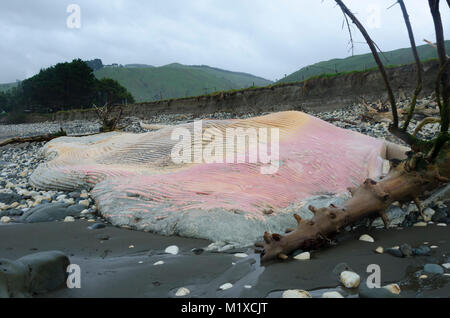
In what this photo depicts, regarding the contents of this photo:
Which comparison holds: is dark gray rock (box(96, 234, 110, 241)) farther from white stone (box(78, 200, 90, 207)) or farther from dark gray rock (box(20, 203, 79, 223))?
white stone (box(78, 200, 90, 207))

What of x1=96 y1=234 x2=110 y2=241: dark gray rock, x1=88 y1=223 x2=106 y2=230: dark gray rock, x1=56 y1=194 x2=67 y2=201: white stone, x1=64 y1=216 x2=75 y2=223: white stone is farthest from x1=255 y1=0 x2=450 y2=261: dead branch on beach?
x1=56 y1=194 x2=67 y2=201: white stone

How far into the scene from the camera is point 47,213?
146 inches

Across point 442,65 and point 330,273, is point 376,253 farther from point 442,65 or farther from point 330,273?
point 442,65

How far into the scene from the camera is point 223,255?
2512 mm

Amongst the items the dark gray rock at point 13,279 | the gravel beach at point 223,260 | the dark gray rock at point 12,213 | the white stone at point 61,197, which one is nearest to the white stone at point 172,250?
the gravel beach at point 223,260

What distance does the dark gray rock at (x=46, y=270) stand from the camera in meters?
1.85

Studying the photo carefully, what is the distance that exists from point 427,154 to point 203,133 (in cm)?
254

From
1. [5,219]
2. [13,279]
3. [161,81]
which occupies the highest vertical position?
[161,81]

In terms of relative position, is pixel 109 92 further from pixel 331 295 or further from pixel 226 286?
pixel 331 295

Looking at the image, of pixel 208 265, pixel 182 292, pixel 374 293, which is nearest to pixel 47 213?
pixel 208 265

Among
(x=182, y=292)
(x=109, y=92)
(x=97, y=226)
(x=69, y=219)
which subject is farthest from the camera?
(x=109, y=92)

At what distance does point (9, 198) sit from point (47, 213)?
1.33 m

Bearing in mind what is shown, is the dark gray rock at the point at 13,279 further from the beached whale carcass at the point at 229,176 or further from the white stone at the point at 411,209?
the white stone at the point at 411,209

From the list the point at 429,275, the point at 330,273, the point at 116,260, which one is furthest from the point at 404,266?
the point at 116,260
